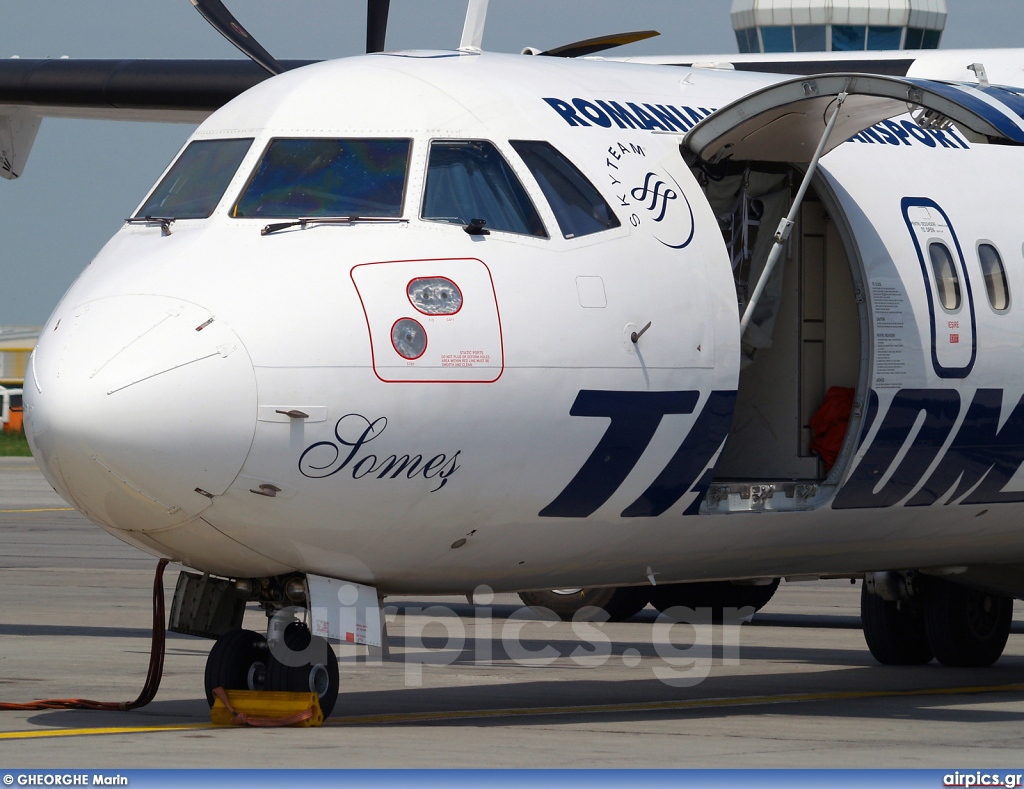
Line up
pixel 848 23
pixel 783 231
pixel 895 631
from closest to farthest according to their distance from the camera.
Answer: pixel 783 231, pixel 895 631, pixel 848 23

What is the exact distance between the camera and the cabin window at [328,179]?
979cm

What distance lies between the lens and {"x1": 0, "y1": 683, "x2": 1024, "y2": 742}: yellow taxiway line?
10055mm

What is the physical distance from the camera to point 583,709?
1149 centimetres

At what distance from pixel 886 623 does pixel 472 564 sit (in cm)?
583

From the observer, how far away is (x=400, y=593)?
10.1 meters

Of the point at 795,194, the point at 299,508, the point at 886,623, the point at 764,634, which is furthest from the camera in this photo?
the point at 764,634

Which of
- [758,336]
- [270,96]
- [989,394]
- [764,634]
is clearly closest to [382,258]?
[270,96]

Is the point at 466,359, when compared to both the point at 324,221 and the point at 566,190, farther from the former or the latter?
the point at 566,190

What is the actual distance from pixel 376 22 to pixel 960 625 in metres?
6.90

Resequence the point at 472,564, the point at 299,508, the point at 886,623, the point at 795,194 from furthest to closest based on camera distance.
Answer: the point at 886,623
the point at 795,194
the point at 472,564
the point at 299,508

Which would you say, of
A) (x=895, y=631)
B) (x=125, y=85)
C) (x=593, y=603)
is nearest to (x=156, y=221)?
(x=895, y=631)

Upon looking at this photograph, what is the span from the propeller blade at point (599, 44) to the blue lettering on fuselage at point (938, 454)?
3.57 meters

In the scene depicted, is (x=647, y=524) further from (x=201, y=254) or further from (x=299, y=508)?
(x=201, y=254)

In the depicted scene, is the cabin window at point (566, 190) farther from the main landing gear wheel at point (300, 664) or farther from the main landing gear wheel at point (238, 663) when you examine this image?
the main landing gear wheel at point (238, 663)
